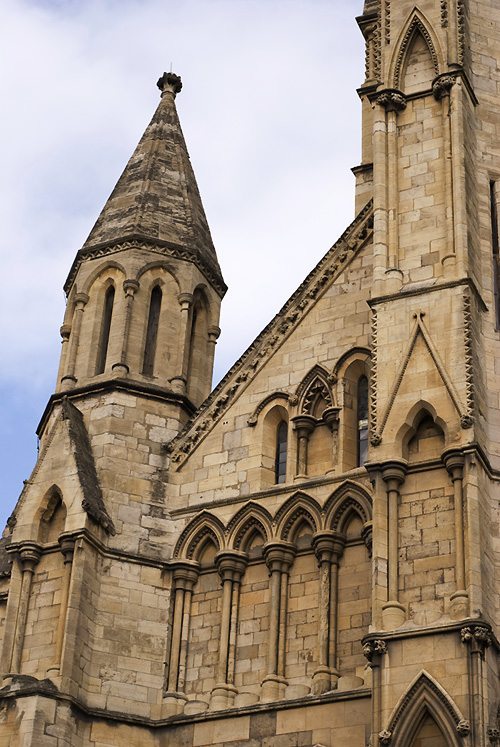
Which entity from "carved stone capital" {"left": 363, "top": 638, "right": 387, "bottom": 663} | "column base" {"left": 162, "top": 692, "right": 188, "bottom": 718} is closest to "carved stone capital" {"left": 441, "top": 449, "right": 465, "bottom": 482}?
"carved stone capital" {"left": 363, "top": 638, "right": 387, "bottom": 663}

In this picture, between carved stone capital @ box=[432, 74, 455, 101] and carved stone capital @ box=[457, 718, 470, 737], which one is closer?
carved stone capital @ box=[457, 718, 470, 737]

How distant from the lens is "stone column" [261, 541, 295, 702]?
1969 centimetres

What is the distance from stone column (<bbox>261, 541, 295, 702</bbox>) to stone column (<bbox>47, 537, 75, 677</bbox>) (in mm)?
2452

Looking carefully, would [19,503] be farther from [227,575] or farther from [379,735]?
[379,735]

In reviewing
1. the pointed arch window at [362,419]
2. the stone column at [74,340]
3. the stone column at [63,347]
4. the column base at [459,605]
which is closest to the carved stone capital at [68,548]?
the stone column at [74,340]

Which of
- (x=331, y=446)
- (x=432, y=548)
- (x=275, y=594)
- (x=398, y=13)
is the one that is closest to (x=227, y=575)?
(x=275, y=594)

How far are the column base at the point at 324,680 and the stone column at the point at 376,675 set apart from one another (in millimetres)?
1807

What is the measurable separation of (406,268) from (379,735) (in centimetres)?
604

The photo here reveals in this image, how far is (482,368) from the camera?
19.5 m

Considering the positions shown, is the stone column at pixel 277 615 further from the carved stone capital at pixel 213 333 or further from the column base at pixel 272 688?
the carved stone capital at pixel 213 333

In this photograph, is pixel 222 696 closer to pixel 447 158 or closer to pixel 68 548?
pixel 68 548

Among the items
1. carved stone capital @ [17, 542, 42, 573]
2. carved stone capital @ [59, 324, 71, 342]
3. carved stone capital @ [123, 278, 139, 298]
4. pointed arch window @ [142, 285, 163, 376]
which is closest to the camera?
carved stone capital @ [17, 542, 42, 573]

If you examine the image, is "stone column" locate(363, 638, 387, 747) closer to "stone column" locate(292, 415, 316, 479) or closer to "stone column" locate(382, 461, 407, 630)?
"stone column" locate(382, 461, 407, 630)

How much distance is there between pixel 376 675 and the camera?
17328 mm
